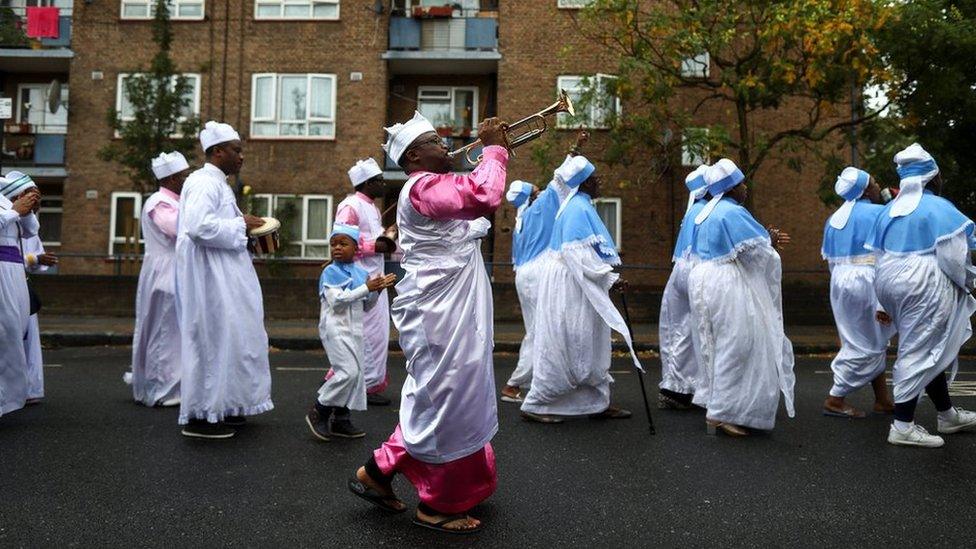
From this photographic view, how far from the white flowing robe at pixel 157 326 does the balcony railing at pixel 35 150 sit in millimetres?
19190

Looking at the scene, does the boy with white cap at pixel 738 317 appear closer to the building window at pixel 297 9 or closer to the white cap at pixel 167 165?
the white cap at pixel 167 165

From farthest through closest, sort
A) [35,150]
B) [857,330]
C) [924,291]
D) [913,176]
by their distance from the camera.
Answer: [35,150] → [857,330] → [913,176] → [924,291]

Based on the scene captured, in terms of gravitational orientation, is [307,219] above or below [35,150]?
below

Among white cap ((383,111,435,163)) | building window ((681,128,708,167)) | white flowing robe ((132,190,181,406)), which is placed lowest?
white flowing robe ((132,190,181,406))

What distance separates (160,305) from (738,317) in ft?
16.5

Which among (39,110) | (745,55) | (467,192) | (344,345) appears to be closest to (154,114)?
(39,110)

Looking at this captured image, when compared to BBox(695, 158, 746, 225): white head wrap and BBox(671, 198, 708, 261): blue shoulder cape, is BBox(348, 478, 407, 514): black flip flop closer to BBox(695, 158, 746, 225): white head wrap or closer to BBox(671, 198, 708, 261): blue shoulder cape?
BBox(695, 158, 746, 225): white head wrap

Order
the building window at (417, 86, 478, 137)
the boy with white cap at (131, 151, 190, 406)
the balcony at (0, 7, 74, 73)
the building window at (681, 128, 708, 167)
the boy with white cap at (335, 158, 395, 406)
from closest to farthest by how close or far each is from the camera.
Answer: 1. the boy with white cap at (335, 158, 395, 406)
2. the boy with white cap at (131, 151, 190, 406)
3. the building window at (681, 128, 708, 167)
4. the balcony at (0, 7, 74, 73)
5. the building window at (417, 86, 478, 137)

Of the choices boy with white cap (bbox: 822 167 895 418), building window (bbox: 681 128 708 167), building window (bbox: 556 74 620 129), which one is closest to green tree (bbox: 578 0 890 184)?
building window (bbox: 681 128 708 167)

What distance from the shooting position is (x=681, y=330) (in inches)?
312

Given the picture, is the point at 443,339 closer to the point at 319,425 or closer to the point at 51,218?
the point at 319,425

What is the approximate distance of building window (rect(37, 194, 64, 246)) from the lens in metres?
25.5

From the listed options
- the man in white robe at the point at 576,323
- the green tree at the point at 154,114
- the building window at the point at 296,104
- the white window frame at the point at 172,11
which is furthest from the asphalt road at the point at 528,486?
the white window frame at the point at 172,11

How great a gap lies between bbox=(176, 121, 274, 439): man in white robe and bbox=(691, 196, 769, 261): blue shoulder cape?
3.41 meters
